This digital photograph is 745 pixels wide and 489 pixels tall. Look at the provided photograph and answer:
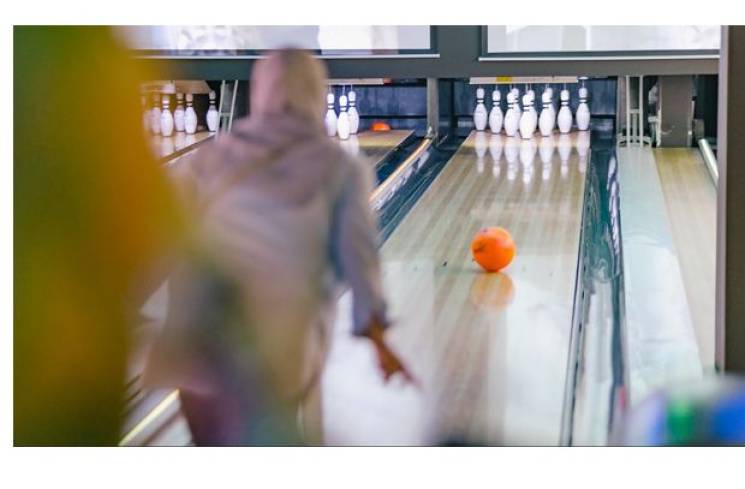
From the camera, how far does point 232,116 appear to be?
385 centimetres

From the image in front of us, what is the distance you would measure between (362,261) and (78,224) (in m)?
0.75

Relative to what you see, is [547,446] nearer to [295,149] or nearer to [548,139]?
[295,149]

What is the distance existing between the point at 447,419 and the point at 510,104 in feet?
9.75

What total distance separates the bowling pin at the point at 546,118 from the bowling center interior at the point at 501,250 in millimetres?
331

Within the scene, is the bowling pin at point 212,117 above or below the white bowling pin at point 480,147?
above

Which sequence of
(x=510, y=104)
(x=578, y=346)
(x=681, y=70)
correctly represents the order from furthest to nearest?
(x=510, y=104) → (x=681, y=70) → (x=578, y=346)

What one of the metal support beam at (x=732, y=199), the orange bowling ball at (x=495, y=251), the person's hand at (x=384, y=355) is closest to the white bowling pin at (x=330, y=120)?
the person's hand at (x=384, y=355)

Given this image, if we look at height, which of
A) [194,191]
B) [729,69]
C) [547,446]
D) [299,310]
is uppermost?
[729,69]

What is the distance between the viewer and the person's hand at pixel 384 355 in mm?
3730

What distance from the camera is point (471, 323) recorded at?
4438 mm

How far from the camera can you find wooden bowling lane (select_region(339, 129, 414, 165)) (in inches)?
165

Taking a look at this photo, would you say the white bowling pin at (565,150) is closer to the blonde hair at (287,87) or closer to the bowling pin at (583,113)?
the bowling pin at (583,113)

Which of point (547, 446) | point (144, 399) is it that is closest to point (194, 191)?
point (144, 399)
